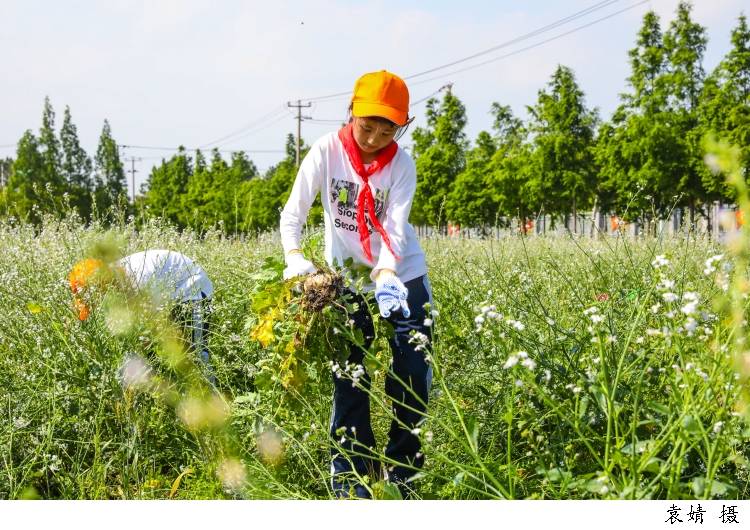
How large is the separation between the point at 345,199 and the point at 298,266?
357 mm

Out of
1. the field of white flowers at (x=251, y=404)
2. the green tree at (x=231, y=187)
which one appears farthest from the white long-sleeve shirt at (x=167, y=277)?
the green tree at (x=231, y=187)

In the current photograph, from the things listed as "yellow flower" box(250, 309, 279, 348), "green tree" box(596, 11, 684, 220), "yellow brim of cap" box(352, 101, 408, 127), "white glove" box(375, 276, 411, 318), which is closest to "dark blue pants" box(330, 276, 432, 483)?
"white glove" box(375, 276, 411, 318)

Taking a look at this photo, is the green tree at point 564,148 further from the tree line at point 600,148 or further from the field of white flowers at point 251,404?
the field of white flowers at point 251,404

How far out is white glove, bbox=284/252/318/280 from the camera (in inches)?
99.0

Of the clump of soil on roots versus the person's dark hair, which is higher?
the person's dark hair

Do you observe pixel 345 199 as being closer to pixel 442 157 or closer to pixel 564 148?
pixel 564 148

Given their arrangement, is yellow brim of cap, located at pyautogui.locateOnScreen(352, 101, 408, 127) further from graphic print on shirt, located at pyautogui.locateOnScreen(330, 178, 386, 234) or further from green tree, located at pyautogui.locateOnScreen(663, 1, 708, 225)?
green tree, located at pyautogui.locateOnScreen(663, 1, 708, 225)

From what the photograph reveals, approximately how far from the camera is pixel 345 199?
2.73m

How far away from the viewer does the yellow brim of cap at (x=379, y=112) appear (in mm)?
2537

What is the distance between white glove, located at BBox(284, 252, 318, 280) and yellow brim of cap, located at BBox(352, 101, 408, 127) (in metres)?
0.55

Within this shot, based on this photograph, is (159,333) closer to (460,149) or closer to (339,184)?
(339,184)

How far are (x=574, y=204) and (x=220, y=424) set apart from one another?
2040cm

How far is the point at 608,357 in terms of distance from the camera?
232 centimetres

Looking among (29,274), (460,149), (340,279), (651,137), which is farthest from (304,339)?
(460,149)
